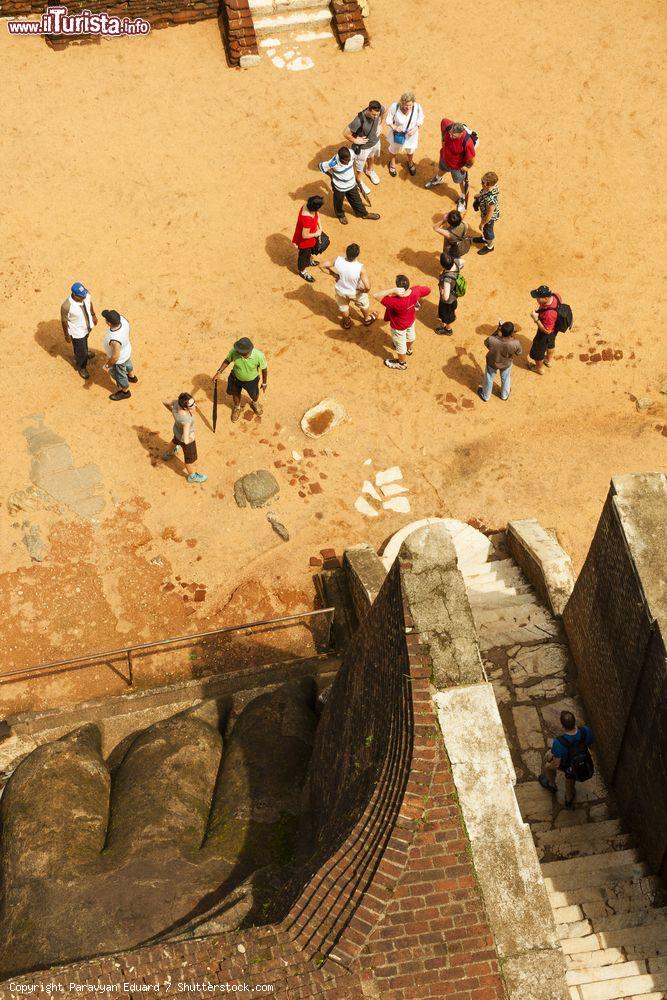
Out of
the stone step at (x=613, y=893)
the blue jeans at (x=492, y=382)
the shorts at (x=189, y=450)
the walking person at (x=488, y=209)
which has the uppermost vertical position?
the walking person at (x=488, y=209)

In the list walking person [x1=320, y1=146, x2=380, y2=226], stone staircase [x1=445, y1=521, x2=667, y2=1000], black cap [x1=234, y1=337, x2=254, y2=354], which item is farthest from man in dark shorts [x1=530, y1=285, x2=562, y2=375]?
black cap [x1=234, y1=337, x2=254, y2=354]

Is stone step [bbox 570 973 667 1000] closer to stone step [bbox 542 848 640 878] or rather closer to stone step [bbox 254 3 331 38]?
stone step [bbox 542 848 640 878]

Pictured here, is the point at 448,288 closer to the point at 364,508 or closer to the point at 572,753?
the point at 364,508

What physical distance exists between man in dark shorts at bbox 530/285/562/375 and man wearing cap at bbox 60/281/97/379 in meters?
6.81

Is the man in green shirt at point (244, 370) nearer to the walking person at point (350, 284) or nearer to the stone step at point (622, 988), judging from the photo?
the walking person at point (350, 284)

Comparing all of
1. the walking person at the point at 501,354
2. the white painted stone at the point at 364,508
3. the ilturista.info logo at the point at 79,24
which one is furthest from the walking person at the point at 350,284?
the ilturista.info logo at the point at 79,24

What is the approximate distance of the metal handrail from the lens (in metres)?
12.4

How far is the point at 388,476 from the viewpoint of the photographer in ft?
49.1

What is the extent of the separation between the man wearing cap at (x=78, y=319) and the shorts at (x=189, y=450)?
2.26m

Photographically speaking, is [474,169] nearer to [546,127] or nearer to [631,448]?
[546,127]

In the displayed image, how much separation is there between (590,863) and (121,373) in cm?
964

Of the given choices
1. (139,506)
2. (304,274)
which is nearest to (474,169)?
(304,274)

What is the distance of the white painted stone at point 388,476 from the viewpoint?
1493 centimetres

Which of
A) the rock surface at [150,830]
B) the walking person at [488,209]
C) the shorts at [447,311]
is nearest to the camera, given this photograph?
the rock surface at [150,830]
